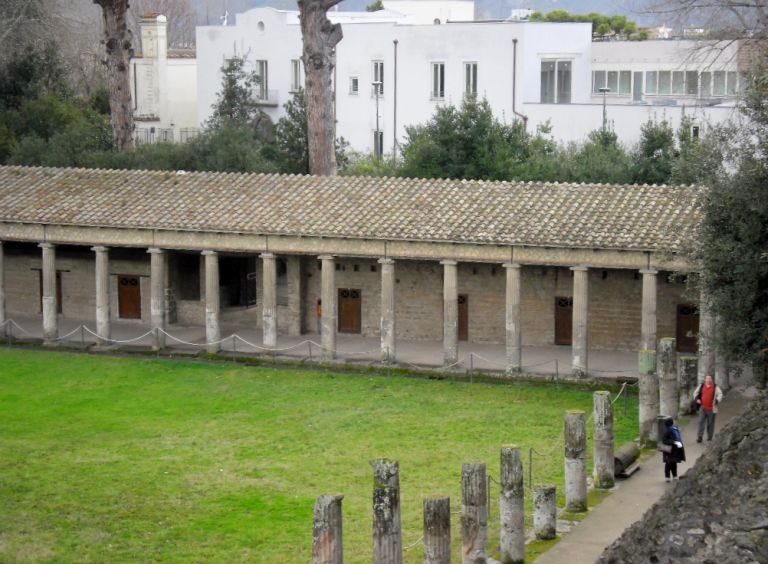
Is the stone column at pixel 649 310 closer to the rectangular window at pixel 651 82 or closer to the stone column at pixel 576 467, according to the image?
the stone column at pixel 576 467

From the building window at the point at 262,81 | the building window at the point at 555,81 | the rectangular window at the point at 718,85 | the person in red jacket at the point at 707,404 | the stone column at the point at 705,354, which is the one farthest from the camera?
the building window at the point at 262,81

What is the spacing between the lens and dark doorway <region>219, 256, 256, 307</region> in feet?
138

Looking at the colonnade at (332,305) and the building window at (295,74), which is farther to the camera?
the building window at (295,74)

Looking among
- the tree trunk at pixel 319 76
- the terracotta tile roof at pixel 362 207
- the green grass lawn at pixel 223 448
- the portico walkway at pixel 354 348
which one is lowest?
the green grass lawn at pixel 223 448

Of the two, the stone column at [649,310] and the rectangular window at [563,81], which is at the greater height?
the rectangular window at [563,81]

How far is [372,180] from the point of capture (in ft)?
127

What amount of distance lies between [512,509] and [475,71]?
40.9 m

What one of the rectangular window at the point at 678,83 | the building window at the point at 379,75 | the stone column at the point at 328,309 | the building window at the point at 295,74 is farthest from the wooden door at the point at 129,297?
the rectangular window at the point at 678,83

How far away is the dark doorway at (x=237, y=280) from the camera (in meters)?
42.0

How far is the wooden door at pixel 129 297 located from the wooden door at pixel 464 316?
9.25 meters

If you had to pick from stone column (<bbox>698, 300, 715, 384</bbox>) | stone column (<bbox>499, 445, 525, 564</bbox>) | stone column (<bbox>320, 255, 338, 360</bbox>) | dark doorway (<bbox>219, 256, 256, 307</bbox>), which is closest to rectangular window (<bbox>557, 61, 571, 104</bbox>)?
dark doorway (<bbox>219, 256, 256, 307</bbox>)

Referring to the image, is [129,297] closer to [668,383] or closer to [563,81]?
[668,383]

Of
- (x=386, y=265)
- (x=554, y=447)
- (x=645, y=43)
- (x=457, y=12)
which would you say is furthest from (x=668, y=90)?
(x=554, y=447)

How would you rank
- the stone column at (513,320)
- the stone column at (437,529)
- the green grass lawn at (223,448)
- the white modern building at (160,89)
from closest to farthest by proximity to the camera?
the stone column at (437,529) < the green grass lawn at (223,448) < the stone column at (513,320) < the white modern building at (160,89)
